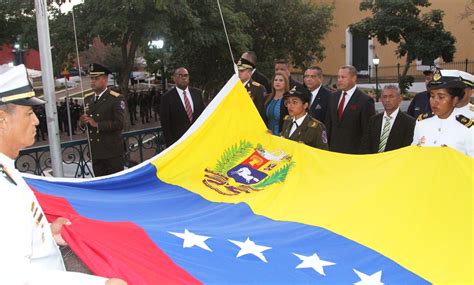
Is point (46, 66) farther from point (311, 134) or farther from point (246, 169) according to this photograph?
point (311, 134)

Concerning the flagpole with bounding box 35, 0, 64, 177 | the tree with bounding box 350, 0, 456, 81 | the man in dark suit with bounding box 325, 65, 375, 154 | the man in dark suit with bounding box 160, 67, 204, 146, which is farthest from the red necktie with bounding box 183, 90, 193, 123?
the tree with bounding box 350, 0, 456, 81

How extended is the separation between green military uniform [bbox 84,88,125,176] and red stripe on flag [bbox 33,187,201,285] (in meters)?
2.28

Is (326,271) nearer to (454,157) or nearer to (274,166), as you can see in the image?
(454,157)

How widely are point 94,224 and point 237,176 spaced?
1632 mm

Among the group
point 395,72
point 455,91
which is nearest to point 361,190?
point 455,91

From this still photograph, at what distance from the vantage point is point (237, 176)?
4715 mm

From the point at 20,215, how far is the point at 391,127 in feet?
14.1

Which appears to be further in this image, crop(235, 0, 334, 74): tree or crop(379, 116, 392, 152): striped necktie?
crop(235, 0, 334, 74): tree

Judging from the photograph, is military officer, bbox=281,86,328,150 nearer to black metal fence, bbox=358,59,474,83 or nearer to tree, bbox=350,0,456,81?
tree, bbox=350,0,456,81

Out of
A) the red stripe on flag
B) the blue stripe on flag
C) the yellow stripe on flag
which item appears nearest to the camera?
the red stripe on flag

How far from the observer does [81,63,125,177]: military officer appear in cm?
571

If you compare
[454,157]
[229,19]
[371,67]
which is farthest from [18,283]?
[371,67]

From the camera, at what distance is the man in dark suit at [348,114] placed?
18.3ft

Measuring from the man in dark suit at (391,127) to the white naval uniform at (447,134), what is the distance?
3.06 feet
